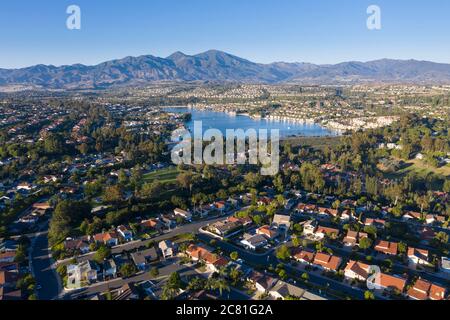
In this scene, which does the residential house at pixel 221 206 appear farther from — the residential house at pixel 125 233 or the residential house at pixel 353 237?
the residential house at pixel 353 237

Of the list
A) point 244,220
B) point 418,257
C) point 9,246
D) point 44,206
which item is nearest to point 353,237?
point 418,257

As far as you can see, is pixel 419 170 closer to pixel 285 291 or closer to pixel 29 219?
pixel 285 291

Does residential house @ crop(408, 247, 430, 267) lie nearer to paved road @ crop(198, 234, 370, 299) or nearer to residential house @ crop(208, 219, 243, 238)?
paved road @ crop(198, 234, 370, 299)

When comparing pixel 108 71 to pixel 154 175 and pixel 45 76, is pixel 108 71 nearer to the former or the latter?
pixel 45 76

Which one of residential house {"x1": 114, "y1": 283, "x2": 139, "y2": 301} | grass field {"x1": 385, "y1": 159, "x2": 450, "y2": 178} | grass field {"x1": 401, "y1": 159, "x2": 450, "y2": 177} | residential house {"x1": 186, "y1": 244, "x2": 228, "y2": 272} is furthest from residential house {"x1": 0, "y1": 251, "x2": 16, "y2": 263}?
grass field {"x1": 401, "y1": 159, "x2": 450, "y2": 177}

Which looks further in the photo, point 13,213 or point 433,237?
point 13,213

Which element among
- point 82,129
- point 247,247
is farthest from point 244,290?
point 82,129
